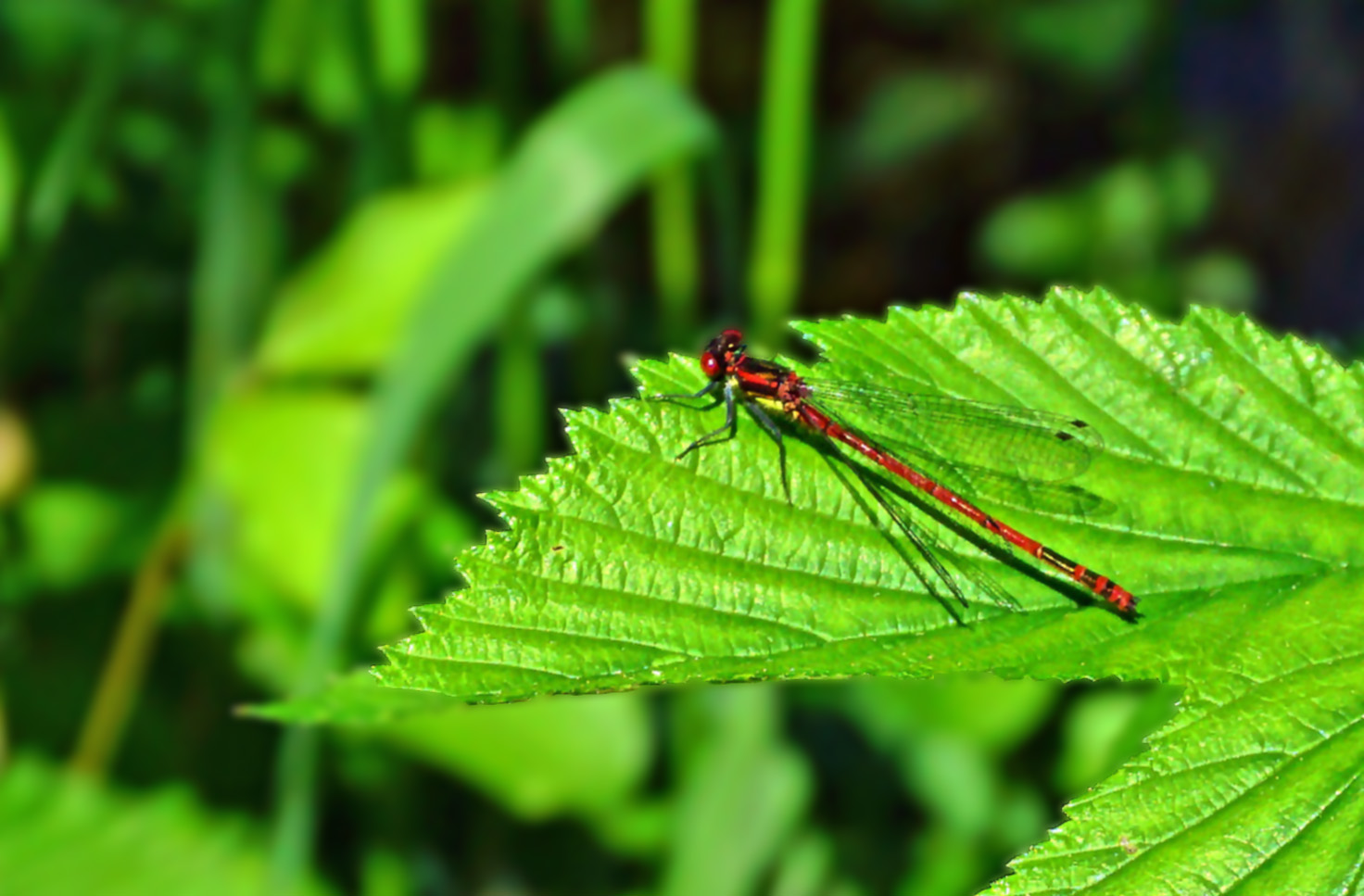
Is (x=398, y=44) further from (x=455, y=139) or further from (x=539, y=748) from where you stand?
(x=539, y=748)

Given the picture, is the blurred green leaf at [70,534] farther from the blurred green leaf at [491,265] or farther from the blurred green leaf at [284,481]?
the blurred green leaf at [491,265]

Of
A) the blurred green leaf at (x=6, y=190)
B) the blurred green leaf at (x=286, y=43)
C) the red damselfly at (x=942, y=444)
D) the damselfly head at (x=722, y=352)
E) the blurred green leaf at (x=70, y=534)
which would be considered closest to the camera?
the red damselfly at (x=942, y=444)

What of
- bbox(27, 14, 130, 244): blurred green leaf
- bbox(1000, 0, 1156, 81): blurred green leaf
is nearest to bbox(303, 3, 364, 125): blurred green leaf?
bbox(27, 14, 130, 244): blurred green leaf

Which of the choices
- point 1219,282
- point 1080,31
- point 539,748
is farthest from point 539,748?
point 1080,31

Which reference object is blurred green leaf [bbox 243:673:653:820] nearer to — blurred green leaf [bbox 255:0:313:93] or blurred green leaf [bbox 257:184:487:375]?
blurred green leaf [bbox 257:184:487:375]

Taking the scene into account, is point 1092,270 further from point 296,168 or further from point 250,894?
point 250,894

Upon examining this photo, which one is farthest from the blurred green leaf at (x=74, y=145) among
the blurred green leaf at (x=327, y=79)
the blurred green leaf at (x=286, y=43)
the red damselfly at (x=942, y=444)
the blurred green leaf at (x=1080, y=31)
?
the blurred green leaf at (x=1080, y=31)

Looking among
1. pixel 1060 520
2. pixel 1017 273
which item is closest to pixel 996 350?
pixel 1060 520
